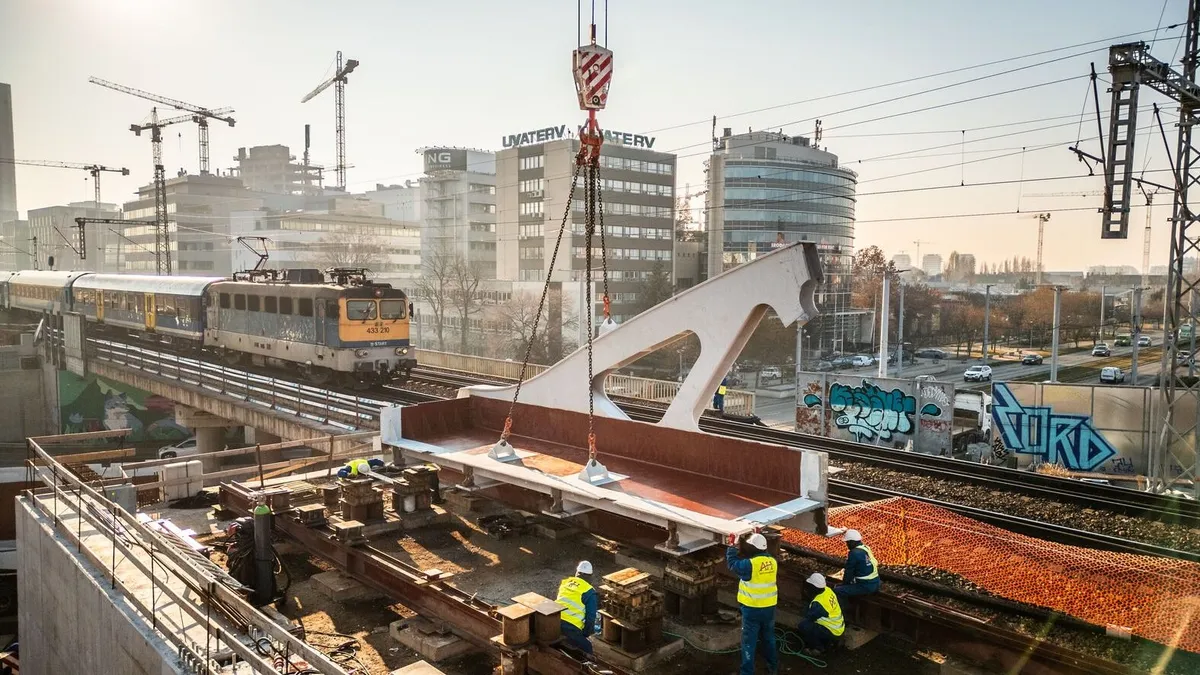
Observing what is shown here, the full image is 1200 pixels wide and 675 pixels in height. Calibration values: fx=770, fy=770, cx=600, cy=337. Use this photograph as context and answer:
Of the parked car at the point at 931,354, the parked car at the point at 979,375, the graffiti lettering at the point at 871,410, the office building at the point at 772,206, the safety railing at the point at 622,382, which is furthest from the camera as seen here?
the office building at the point at 772,206

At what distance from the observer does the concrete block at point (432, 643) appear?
7461 mm

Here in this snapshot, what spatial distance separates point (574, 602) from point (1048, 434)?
52.3ft

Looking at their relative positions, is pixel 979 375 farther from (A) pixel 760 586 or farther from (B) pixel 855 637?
(A) pixel 760 586

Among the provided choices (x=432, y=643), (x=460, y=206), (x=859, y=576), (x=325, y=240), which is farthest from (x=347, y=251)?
(x=859, y=576)

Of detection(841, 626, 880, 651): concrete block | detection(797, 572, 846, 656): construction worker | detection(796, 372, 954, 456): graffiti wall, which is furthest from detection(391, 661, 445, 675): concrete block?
detection(796, 372, 954, 456): graffiti wall

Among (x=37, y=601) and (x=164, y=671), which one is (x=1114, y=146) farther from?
(x=37, y=601)

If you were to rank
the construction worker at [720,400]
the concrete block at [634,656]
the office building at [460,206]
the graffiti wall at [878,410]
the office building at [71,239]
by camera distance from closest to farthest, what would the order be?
the concrete block at [634,656], the graffiti wall at [878,410], the construction worker at [720,400], the office building at [460,206], the office building at [71,239]

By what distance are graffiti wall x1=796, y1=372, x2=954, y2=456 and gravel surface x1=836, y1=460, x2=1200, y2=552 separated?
501 cm

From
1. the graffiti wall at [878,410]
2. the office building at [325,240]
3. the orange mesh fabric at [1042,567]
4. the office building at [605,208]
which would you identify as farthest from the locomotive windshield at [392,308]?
the office building at [325,240]

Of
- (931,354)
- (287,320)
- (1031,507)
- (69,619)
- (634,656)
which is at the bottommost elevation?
(931,354)

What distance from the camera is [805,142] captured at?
7912 centimetres

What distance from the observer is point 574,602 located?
276 inches

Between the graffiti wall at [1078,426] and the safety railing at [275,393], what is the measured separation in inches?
603

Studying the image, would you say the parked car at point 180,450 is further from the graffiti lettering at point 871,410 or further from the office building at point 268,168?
the office building at point 268,168
